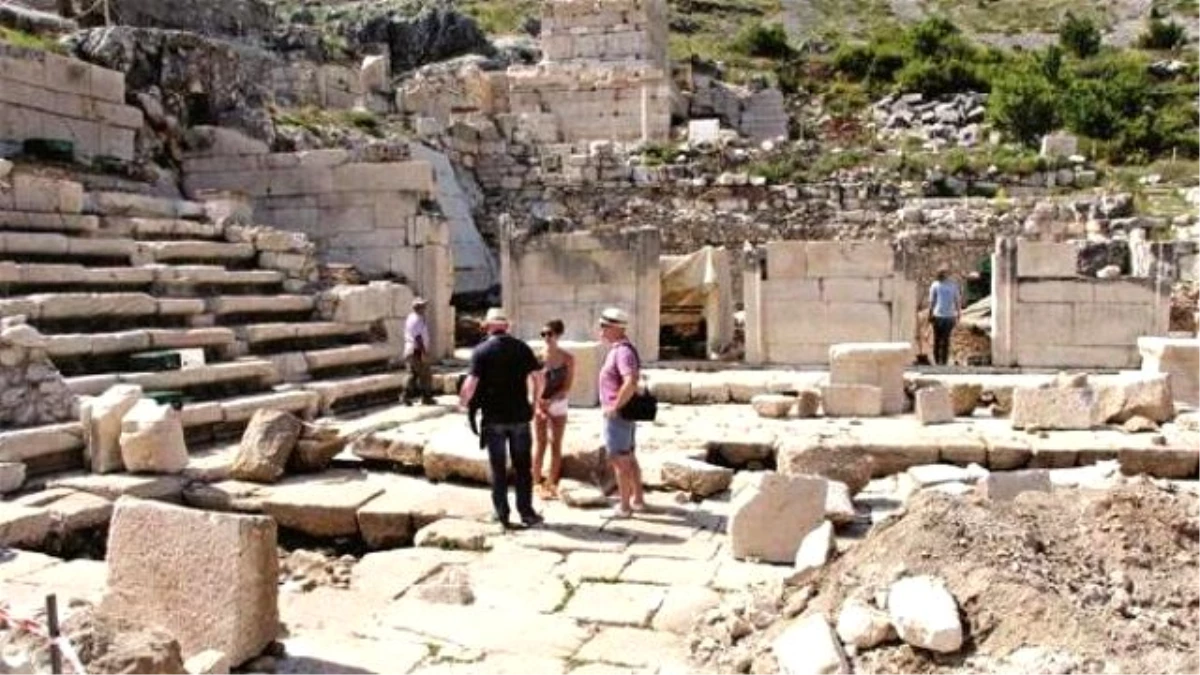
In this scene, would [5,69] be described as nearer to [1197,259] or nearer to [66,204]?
[66,204]

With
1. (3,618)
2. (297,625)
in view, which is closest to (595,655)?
(297,625)

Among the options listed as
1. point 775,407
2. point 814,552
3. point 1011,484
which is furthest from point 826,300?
point 814,552

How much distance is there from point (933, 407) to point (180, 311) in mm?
7265

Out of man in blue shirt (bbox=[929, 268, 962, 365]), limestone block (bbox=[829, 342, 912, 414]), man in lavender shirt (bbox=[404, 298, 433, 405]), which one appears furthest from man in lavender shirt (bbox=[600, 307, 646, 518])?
man in blue shirt (bbox=[929, 268, 962, 365])

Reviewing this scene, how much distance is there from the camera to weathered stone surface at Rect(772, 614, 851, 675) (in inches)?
167

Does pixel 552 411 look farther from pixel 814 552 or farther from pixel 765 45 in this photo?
pixel 765 45

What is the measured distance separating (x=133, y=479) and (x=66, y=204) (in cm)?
506

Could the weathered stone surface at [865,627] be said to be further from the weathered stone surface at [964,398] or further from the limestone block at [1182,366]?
the limestone block at [1182,366]

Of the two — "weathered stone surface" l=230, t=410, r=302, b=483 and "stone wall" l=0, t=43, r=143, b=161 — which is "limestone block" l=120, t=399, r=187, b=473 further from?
"stone wall" l=0, t=43, r=143, b=161

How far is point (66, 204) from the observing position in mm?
11375

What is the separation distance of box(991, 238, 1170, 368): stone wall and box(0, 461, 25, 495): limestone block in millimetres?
10489

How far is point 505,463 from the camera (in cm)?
707

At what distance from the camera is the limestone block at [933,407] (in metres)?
10.1

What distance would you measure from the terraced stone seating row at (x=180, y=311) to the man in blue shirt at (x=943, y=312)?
6.59 m
